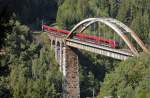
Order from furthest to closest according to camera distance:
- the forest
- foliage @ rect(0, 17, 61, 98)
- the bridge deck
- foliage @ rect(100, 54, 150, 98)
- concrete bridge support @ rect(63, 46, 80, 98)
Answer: concrete bridge support @ rect(63, 46, 80, 98), foliage @ rect(0, 17, 61, 98), the bridge deck, the forest, foliage @ rect(100, 54, 150, 98)

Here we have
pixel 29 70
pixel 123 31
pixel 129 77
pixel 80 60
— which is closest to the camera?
pixel 129 77

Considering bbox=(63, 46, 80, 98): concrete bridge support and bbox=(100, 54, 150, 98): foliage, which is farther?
bbox=(63, 46, 80, 98): concrete bridge support

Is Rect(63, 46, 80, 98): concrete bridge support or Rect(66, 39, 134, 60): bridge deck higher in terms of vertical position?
Rect(66, 39, 134, 60): bridge deck

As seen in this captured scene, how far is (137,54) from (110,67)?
98.6 feet

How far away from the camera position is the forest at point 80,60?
44438 millimetres

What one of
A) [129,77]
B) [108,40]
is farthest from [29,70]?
[129,77]

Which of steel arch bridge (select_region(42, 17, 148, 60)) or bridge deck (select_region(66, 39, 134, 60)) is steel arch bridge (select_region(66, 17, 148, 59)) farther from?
bridge deck (select_region(66, 39, 134, 60))

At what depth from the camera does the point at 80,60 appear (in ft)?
255

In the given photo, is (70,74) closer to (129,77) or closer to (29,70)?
(29,70)

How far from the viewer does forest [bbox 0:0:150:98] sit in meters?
44.4

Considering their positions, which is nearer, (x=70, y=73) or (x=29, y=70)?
(x=29, y=70)

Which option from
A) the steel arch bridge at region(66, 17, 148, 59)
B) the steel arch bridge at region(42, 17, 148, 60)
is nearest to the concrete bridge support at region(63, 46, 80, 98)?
the steel arch bridge at region(42, 17, 148, 60)

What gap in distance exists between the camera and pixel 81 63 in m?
77.7

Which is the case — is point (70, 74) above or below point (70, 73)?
below
